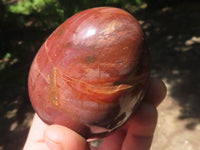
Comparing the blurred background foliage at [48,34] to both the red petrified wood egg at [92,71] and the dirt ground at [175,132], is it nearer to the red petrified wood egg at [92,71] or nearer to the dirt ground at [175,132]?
the dirt ground at [175,132]

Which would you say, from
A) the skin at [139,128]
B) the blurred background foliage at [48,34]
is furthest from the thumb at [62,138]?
the blurred background foliage at [48,34]

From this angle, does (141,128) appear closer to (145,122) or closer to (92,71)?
(145,122)

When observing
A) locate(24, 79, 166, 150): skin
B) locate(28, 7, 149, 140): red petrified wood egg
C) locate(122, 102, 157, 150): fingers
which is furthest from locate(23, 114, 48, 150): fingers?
locate(122, 102, 157, 150): fingers

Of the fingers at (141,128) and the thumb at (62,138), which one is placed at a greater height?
the thumb at (62,138)

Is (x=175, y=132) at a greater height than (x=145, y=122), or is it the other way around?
(x=145, y=122)

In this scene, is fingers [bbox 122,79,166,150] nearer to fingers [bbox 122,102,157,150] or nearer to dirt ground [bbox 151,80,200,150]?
fingers [bbox 122,102,157,150]

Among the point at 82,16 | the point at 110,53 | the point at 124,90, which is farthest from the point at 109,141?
the point at 82,16

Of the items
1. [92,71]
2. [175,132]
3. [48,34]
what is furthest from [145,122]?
[48,34]
